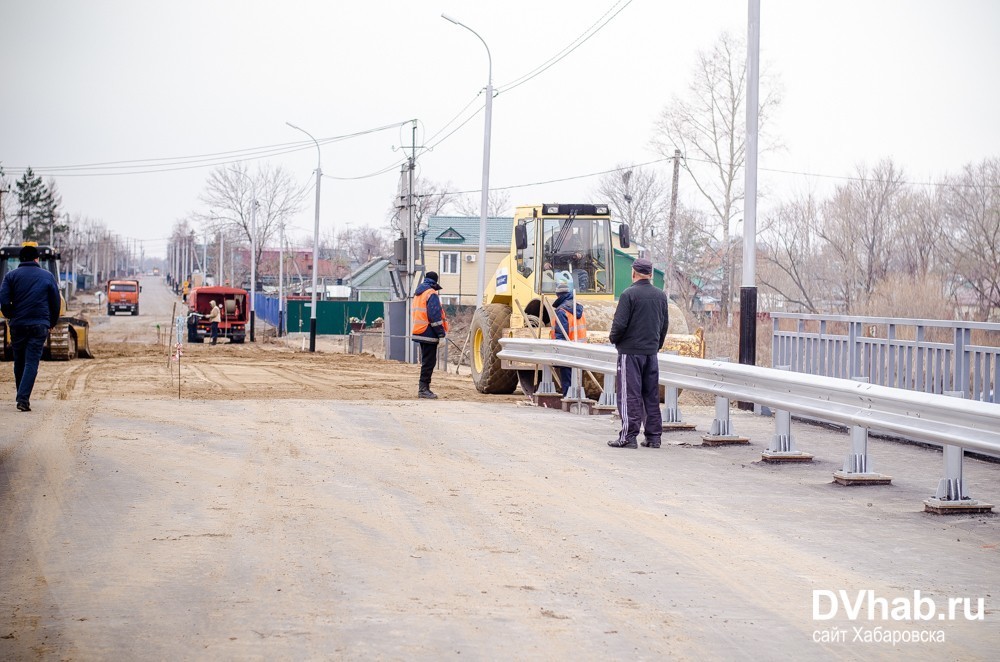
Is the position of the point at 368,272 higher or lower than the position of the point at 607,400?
higher

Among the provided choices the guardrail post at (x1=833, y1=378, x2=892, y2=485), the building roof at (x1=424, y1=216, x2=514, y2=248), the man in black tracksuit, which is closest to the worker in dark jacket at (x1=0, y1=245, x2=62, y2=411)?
the man in black tracksuit

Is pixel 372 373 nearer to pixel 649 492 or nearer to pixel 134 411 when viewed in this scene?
pixel 134 411

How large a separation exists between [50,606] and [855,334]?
35.7 feet

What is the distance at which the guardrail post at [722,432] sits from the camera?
1227 centimetres

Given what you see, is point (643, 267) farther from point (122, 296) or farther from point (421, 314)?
point (122, 296)

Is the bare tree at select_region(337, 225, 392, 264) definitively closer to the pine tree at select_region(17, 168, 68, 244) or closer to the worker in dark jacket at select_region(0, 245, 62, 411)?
the pine tree at select_region(17, 168, 68, 244)

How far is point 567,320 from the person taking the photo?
55.8 ft

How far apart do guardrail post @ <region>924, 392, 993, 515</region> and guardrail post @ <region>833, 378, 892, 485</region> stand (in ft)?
3.47

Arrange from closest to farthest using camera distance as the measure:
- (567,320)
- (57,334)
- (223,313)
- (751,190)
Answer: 1. (751,190)
2. (567,320)
3. (57,334)
4. (223,313)

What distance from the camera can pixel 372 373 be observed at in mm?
26812

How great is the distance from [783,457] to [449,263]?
71212mm

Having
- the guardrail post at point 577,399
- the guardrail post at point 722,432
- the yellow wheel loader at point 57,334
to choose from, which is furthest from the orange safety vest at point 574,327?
the yellow wheel loader at point 57,334

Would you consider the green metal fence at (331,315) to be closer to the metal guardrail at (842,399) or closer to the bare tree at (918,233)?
the bare tree at (918,233)

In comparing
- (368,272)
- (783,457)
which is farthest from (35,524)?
(368,272)
